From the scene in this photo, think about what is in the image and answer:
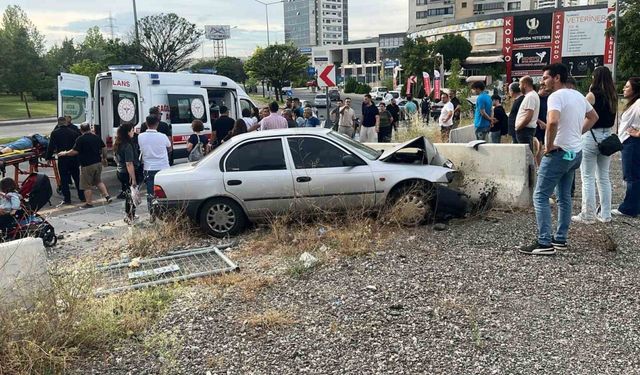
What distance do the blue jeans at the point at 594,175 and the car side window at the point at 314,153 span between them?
119 inches

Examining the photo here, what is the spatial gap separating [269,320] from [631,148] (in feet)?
17.2

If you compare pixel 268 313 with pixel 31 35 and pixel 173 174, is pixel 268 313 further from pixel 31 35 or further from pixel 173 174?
pixel 31 35

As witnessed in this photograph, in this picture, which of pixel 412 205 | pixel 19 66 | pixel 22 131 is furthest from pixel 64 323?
pixel 19 66

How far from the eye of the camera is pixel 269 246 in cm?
647

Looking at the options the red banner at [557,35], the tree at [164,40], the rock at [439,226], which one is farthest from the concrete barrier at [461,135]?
the red banner at [557,35]

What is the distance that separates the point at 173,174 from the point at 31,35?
61147mm

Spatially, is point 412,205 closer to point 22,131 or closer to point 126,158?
point 126,158

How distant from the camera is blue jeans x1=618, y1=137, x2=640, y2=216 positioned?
6754mm

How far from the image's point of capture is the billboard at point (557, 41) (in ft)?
182

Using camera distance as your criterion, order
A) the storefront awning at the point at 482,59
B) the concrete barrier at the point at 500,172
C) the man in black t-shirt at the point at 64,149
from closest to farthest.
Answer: the concrete barrier at the point at 500,172 < the man in black t-shirt at the point at 64,149 < the storefront awning at the point at 482,59

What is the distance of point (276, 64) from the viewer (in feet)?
228

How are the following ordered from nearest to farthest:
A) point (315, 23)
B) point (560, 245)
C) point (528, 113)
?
point (560, 245) → point (528, 113) → point (315, 23)

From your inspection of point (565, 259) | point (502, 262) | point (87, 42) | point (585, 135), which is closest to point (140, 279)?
point (502, 262)

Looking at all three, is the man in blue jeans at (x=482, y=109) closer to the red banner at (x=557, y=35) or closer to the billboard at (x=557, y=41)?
the billboard at (x=557, y=41)
